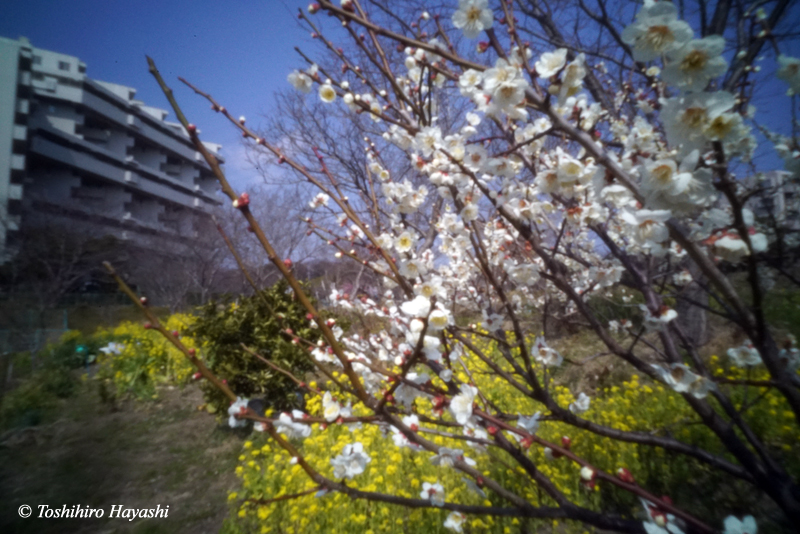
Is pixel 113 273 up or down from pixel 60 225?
down

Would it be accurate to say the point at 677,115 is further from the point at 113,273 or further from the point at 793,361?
the point at 113,273

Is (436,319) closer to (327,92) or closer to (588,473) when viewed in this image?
(588,473)

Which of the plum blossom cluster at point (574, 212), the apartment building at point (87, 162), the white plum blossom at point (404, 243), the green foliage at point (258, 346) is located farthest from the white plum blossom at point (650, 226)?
the apartment building at point (87, 162)

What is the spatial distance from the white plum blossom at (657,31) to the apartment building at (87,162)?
15.5 ft

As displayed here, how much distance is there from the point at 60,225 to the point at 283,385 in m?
7.15

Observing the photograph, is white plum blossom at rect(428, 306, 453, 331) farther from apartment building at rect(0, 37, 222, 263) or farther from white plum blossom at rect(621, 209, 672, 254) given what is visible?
apartment building at rect(0, 37, 222, 263)

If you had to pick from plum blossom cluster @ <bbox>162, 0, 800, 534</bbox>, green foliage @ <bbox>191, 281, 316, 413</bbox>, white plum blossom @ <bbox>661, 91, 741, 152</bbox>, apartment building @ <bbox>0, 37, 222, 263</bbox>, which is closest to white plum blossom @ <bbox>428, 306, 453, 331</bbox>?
plum blossom cluster @ <bbox>162, 0, 800, 534</bbox>

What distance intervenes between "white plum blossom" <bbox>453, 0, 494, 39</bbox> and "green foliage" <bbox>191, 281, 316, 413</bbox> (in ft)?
12.9

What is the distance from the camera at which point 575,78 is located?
99cm

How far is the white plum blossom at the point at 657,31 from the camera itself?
0.72 meters

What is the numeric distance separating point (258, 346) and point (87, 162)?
38.0 feet

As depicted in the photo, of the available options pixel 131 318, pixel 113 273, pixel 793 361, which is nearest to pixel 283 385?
pixel 113 273

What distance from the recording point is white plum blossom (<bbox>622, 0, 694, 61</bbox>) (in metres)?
0.72

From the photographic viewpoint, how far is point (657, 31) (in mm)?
Answer: 754
